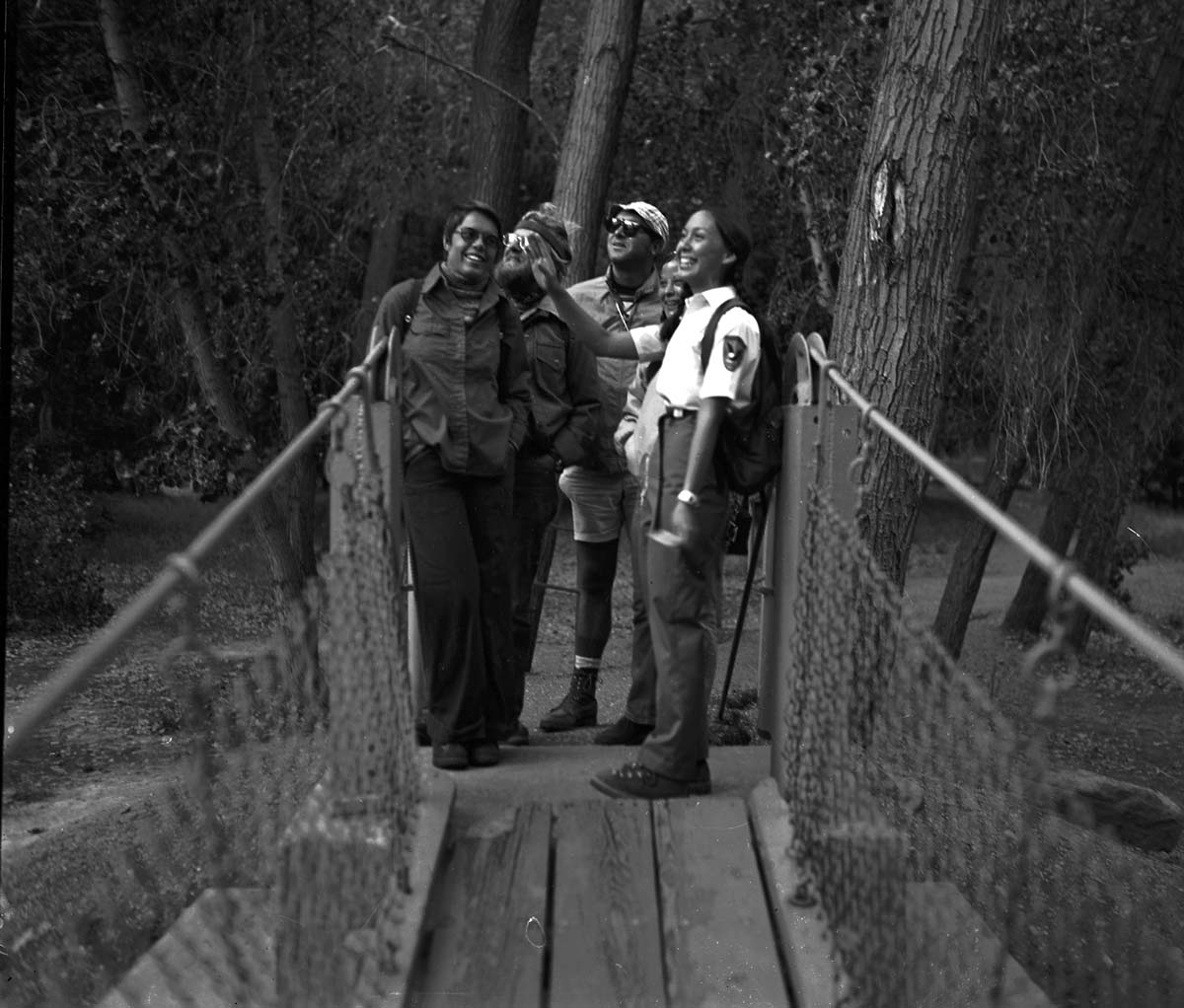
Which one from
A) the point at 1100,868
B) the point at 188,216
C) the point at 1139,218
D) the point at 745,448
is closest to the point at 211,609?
the point at 188,216

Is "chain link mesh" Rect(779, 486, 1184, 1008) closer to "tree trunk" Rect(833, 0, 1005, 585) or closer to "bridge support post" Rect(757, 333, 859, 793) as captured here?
"bridge support post" Rect(757, 333, 859, 793)

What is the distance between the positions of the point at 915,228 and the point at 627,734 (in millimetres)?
2274

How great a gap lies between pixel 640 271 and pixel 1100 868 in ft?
9.82

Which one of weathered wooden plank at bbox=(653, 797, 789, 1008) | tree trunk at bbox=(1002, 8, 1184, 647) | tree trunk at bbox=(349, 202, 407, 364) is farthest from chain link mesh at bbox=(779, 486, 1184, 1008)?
tree trunk at bbox=(349, 202, 407, 364)

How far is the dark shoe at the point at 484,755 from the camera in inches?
188

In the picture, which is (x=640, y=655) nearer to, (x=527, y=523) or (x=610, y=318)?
(x=527, y=523)

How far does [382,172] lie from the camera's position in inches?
512

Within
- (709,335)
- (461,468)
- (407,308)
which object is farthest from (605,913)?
(407,308)

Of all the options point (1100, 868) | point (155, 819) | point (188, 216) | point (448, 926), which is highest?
point (188, 216)

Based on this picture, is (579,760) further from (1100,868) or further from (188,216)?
(188,216)

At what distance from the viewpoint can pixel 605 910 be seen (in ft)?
12.8

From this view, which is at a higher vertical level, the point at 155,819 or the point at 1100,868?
the point at 1100,868

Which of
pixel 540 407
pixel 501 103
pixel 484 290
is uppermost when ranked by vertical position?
pixel 501 103

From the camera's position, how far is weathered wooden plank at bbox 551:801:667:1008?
359 cm
